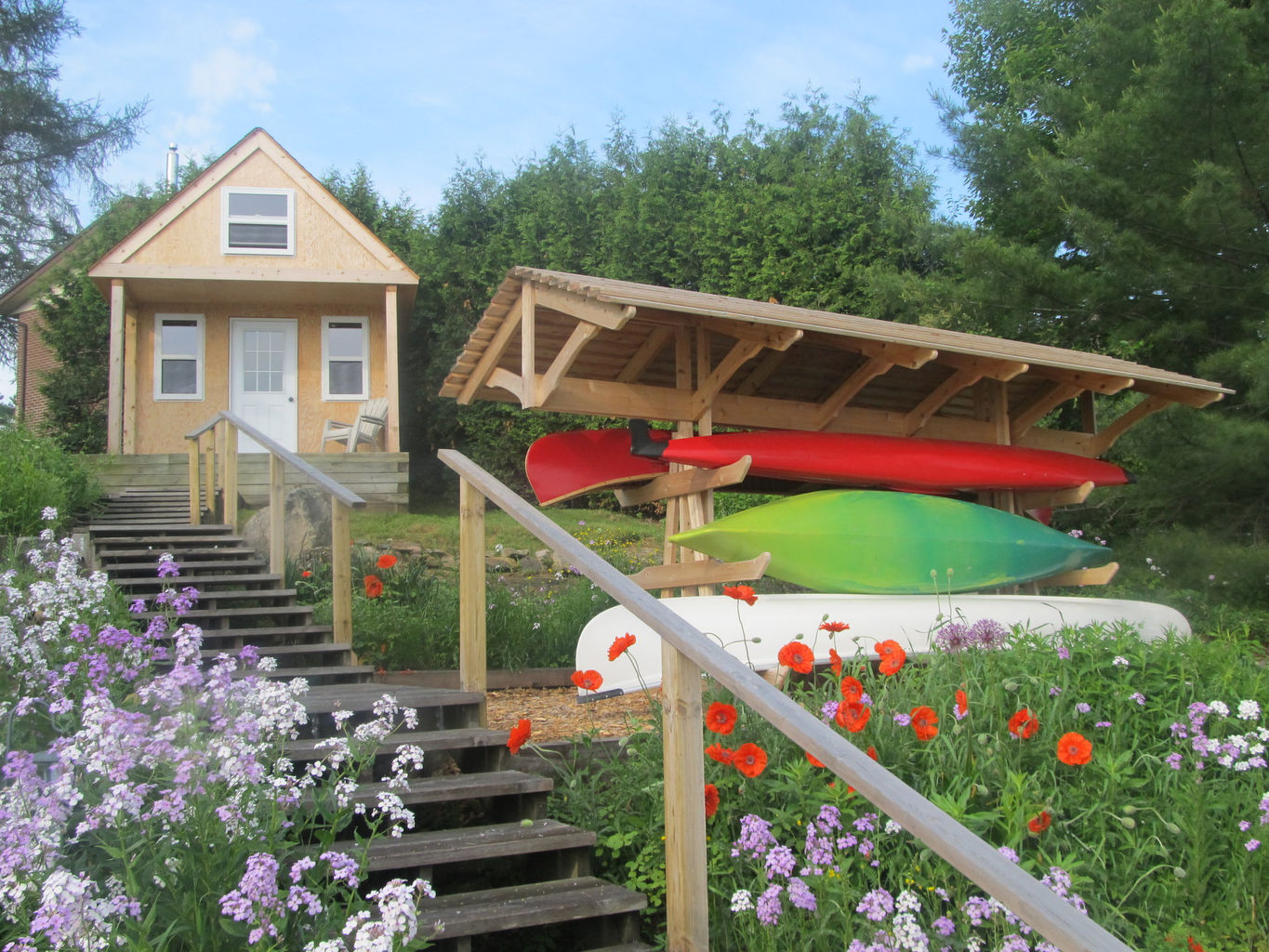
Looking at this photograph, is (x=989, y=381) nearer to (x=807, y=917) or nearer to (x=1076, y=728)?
(x=1076, y=728)

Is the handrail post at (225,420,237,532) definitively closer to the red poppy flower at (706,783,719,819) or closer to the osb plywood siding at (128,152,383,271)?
the red poppy flower at (706,783,719,819)

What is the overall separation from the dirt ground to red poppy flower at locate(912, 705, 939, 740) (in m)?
1.89

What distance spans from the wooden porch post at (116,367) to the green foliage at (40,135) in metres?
9.50

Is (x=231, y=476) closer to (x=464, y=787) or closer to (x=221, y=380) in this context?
(x=464, y=787)

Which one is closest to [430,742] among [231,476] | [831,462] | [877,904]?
[877,904]

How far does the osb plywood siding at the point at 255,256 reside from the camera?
569 inches

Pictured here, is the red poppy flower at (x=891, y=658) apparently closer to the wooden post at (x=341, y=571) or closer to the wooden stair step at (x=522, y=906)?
the wooden stair step at (x=522, y=906)

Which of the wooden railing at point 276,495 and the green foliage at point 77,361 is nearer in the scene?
the wooden railing at point 276,495

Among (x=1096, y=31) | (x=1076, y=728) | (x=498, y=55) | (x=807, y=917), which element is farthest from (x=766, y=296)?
(x=807, y=917)

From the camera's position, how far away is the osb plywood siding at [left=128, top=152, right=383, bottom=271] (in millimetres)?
14453

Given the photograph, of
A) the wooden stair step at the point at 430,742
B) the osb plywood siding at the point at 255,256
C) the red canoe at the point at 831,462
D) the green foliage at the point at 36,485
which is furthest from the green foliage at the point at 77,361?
the wooden stair step at the point at 430,742

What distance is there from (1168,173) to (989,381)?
108 inches

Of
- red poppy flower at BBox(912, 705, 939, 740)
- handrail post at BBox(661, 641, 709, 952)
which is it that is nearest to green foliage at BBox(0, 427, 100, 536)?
handrail post at BBox(661, 641, 709, 952)

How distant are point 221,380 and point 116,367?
1781mm
